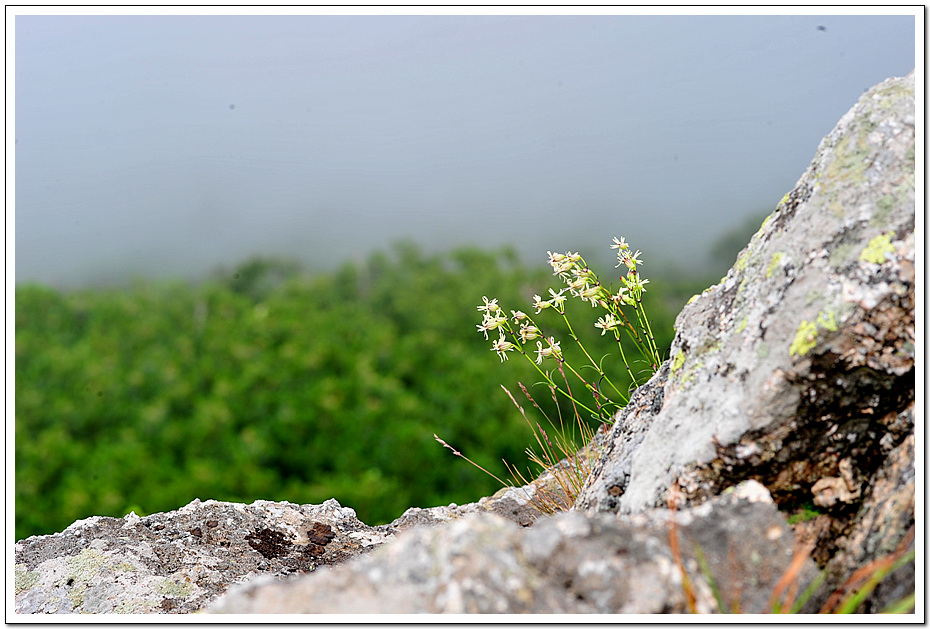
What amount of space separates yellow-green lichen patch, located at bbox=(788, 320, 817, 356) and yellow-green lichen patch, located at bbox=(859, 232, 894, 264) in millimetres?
189

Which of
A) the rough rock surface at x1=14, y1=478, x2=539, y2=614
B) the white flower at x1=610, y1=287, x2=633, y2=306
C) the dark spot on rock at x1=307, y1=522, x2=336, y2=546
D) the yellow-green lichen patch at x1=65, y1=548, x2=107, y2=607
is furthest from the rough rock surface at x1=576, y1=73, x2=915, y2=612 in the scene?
the yellow-green lichen patch at x1=65, y1=548, x2=107, y2=607

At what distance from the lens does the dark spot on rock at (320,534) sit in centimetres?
234

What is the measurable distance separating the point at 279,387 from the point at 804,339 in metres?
6.38

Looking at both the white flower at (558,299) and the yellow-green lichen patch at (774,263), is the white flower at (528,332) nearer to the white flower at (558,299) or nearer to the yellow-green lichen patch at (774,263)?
the white flower at (558,299)

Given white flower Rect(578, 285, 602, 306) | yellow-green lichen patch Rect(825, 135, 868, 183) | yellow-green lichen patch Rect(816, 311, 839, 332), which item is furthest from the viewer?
white flower Rect(578, 285, 602, 306)

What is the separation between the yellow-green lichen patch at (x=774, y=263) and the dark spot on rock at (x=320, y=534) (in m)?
1.69

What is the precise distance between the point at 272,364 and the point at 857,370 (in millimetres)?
6687

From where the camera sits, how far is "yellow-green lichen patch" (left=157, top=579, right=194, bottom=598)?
1.96 meters

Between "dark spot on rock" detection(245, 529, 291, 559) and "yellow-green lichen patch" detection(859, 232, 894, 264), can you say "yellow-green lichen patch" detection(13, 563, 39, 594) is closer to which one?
"dark spot on rock" detection(245, 529, 291, 559)

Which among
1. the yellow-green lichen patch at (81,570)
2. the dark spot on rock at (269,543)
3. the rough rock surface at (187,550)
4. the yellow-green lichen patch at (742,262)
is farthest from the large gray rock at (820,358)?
the yellow-green lichen patch at (81,570)

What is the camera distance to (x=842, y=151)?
156 cm

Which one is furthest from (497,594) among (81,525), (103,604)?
(81,525)

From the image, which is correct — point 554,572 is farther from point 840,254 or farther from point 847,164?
point 847,164
